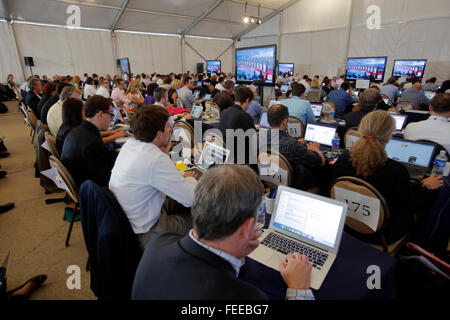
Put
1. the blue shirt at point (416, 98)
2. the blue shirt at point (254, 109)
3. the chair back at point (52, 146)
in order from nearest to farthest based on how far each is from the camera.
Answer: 1. the chair back at point (52, 146)
2. the blue shirt at point (254, 109)
3. the blue shirt at point (416, 98)

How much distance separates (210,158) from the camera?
248 centimetres

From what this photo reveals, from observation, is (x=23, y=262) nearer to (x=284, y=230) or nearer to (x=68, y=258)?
→ (x=68, y=258)

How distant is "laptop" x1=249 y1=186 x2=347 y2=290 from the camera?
4.13 feet

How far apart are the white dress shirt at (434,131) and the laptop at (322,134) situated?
0.91m

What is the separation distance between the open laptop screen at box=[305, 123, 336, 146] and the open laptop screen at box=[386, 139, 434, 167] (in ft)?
2.96

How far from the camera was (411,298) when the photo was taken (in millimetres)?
1551

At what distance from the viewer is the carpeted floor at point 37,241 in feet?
7.13

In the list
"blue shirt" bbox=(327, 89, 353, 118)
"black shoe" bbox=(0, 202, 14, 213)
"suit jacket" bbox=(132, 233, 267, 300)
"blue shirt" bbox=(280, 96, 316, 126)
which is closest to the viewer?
"suit jacket" bbox=(132, 233, 267, 300)

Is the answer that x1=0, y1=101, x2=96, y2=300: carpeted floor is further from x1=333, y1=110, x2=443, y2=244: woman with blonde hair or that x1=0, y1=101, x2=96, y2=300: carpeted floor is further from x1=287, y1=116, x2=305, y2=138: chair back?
x1=287, y1=116, x2=305, y2=138: chair back

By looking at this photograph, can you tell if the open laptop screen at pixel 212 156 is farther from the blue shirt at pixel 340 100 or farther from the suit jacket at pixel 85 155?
the blue shirt at pixel 340 100

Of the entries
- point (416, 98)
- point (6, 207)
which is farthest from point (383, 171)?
point (416, 98)

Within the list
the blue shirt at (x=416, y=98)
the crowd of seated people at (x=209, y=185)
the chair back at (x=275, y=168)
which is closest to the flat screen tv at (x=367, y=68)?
the blue shirt at (x=416, y=98)

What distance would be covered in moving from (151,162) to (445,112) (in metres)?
3.14

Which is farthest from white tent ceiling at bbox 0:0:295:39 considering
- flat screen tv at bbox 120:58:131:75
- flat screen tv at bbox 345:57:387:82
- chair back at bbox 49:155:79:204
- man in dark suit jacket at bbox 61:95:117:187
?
chair back at bbox 49:155:79:204
